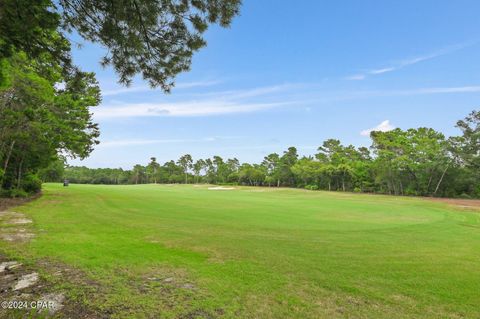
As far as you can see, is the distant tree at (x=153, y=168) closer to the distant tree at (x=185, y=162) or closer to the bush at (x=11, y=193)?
the distant tree at (x=185, y=162)

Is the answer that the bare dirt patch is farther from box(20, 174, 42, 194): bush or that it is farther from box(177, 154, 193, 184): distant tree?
box(177, 154, 193, 184): distant tree

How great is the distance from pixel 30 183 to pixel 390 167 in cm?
4756

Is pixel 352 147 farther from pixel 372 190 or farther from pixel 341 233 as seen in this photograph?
pixel 341 233

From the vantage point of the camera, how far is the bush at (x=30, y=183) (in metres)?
23.7

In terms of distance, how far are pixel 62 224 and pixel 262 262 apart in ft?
26.6

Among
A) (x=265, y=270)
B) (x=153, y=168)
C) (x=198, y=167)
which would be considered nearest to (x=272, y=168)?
(x=198, y=167)

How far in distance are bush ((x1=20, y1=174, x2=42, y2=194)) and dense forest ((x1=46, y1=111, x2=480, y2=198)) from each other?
8.79 meters

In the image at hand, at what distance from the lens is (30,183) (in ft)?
78.8

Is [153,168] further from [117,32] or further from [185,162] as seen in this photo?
[117,32]

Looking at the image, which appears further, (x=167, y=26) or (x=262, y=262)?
(x=262, y=262)

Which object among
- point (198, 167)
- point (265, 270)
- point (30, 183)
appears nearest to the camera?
point (265, 270)

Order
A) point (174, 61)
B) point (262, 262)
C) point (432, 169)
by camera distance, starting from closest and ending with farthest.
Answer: point (174, 61) → point (262, 262) → point (432, 169)

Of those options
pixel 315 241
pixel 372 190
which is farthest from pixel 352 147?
pixel 315 241

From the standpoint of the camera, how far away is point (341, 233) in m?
10.7
